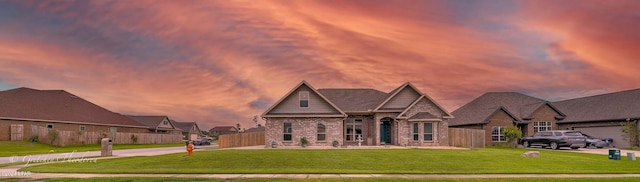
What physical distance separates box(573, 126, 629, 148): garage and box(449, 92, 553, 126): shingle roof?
4.88m

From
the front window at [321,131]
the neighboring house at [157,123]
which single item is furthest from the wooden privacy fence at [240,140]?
the neighboring house at [157,123]

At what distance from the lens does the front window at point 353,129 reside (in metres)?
42.8

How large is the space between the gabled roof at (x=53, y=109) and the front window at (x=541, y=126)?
170ft

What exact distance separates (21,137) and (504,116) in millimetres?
49162

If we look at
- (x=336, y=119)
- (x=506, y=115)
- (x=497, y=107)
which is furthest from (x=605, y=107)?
(x=336, y=119)

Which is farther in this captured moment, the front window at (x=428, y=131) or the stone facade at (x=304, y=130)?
the front window at (x=428, y=131)

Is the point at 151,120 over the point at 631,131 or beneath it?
beneath

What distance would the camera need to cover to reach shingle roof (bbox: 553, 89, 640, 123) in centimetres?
4588

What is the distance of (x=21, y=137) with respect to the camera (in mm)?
49656

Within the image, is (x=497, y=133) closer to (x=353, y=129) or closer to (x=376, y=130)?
(x=376, y=130)

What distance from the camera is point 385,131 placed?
43531mm

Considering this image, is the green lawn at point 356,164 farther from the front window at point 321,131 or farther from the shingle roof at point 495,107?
the shingle roof at point 495,107

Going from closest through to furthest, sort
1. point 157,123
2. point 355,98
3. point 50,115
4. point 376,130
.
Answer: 1. point 376,130
2. point 355,98
3. point 50,115
4. point 157,123

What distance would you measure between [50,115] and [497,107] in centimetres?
4922
